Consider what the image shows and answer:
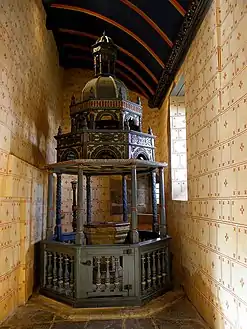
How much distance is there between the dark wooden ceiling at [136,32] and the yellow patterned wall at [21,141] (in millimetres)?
639

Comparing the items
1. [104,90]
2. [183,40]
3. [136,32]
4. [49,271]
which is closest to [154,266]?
[49,271]

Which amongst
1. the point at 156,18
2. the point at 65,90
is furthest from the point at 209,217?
the point at 65,90

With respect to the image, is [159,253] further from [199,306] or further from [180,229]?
[199,306]

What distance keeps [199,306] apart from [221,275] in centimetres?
89

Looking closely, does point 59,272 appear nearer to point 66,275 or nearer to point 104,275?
point 66,275

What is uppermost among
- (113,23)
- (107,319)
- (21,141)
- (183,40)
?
(113,23)

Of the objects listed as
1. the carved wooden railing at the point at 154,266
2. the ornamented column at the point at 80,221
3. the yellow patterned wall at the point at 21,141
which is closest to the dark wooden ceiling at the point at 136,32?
the yellow patterned wall at the point at 21,141

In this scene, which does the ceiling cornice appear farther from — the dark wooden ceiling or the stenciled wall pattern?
the stenciled wall pattern

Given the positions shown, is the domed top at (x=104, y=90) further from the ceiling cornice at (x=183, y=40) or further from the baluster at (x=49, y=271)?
the baluster at (x=49, y=271)

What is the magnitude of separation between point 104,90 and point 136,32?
117 cm

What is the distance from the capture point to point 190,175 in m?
4.14

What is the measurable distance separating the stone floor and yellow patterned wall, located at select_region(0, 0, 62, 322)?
219mm

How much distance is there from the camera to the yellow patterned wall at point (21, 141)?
11.4ft

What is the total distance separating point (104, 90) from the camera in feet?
16.1
